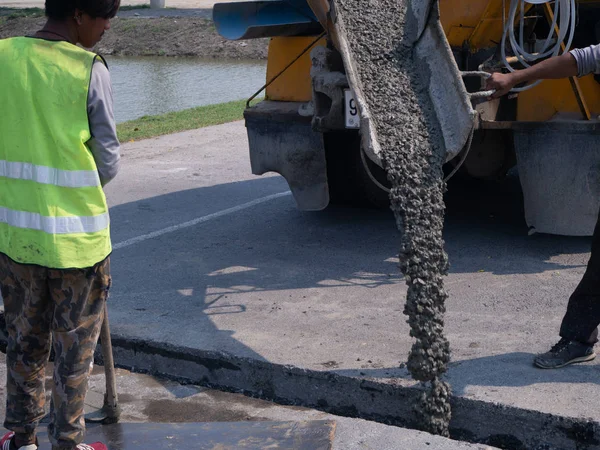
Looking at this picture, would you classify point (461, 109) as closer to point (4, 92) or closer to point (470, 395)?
point (470, 395)

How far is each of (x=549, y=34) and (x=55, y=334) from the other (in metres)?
3.71

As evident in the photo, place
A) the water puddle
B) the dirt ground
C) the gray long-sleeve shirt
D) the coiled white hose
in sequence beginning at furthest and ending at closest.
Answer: the dirt ground, the water puddle, the coiled white hose, the gray long-sleeve shirt

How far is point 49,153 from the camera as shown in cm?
316

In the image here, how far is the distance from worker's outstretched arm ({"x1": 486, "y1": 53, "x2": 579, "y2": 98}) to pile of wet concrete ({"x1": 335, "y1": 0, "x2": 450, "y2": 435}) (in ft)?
1.59

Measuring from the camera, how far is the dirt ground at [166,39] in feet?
88.7

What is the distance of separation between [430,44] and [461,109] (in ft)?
1.83

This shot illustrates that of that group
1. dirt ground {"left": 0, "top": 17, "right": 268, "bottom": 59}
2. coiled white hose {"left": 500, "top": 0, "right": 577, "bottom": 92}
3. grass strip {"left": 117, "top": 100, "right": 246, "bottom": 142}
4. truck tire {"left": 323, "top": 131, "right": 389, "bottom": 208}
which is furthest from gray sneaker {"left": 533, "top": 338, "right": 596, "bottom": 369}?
dirt ground {"left": 0, "top": 17, "right": 268, "bottom": 59}

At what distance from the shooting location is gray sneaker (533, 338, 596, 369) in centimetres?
418

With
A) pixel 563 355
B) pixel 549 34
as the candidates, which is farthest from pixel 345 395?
pixel 549 34

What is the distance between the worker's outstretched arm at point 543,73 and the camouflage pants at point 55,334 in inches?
85.7

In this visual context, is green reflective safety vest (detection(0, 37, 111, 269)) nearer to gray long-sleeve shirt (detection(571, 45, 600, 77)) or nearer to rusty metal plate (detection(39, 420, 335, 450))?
rusty metal plate (detection(39, 420, 335, 450))

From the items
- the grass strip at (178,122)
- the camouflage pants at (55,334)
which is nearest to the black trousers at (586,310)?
the camouflage pants at (55,334)

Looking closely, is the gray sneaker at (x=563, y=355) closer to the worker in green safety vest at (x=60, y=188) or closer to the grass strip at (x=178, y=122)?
the worker in green safety vest at (x=60, y=188)

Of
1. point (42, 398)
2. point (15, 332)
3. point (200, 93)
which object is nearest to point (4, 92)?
point (15, 332)
